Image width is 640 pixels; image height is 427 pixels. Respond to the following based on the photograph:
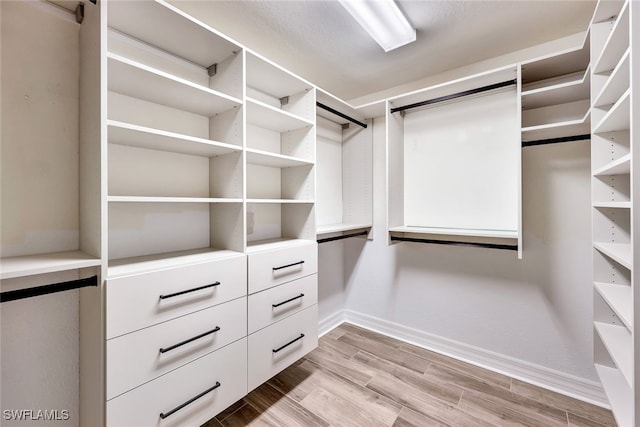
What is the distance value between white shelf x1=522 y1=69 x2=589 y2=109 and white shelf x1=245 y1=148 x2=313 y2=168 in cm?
156

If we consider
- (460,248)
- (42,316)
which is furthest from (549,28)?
(42,316)

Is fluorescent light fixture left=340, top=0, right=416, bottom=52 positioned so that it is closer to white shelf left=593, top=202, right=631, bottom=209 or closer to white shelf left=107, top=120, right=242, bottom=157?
white shelf left=107, top=120, right=242, bottom=157

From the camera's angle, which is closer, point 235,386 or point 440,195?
point 235,386

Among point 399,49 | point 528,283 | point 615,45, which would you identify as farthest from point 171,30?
point 528,283

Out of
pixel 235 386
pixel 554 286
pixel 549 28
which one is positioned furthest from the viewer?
pixel 554 286

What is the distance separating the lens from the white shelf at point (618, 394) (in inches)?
42.0

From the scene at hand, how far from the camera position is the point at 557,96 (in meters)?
1.75

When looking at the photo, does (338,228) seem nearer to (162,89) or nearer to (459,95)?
(459,95)

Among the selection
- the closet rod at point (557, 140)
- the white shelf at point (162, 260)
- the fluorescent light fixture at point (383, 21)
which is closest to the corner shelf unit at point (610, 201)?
the closet rod at point (557, 140)

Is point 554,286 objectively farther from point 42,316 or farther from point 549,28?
point 42,316

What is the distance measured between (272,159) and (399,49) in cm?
126

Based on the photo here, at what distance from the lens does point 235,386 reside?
1.44 metres

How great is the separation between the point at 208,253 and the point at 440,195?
1967 mm

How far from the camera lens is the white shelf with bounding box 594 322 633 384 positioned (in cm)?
102
